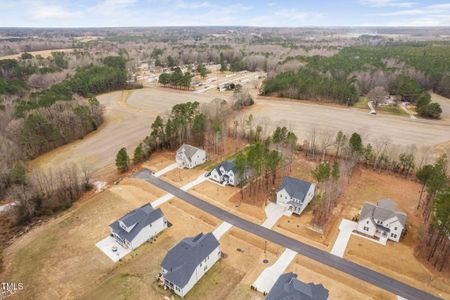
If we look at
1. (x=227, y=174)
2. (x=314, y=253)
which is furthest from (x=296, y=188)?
(x=227, y=174)

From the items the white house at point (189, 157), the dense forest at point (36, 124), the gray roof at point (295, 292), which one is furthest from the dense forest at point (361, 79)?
the gray roof at point (295, 292)

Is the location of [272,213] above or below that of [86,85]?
below

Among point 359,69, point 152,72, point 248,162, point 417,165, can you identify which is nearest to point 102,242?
point 248,162

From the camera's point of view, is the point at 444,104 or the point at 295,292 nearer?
the point at 295,292

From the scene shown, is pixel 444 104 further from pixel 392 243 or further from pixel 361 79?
pixel 392 243

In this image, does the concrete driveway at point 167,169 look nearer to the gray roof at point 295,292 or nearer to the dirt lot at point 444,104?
the gray roof at point 295,292

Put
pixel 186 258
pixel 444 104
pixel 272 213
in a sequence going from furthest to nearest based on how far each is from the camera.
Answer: pixel 444 104
pixel 272 213
pixel 186 258
